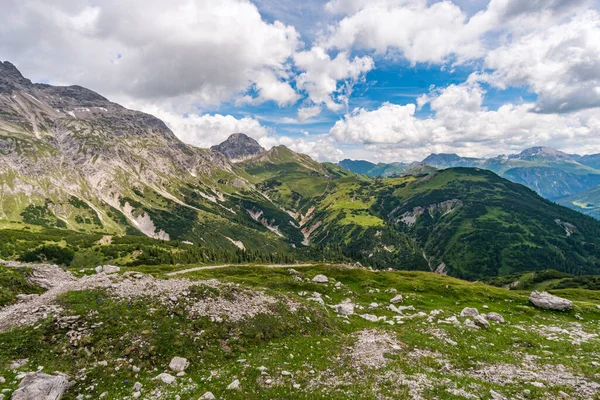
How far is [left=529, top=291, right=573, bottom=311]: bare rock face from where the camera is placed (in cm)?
5112

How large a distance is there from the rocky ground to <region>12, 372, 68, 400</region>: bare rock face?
2.0 inches

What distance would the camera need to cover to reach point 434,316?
4012 centimetres

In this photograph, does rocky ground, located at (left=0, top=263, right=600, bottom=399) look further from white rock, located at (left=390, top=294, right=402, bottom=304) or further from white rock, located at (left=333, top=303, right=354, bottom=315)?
white rock, located at (left=390, top=294, right=402, bottom=304)

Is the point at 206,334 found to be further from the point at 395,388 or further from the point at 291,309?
the point at 395,388

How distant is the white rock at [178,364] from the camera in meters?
20.8

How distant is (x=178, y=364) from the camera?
21.2m

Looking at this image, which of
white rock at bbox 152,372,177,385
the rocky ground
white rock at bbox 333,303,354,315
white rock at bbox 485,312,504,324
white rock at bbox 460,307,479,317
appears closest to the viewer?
the rocky ground

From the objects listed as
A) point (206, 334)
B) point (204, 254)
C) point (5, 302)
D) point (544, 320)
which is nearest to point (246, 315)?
point (206, 334)

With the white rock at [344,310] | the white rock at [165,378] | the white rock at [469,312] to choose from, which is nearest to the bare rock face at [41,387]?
the white rock at [165,378]

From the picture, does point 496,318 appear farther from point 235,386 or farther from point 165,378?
point 165,378

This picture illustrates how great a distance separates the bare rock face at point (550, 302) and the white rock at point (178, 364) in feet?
207

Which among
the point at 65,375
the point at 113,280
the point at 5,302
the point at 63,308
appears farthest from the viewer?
the point at 113,280

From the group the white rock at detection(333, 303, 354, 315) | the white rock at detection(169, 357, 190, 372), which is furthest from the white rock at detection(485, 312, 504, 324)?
the white rock at detection(169, 357, 190, 372)

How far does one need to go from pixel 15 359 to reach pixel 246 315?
1711 cm
